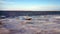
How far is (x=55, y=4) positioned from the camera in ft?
3.28

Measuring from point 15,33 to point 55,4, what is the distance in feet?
1.76

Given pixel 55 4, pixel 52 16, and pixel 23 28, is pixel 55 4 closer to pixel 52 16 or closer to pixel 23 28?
pixel 52 16

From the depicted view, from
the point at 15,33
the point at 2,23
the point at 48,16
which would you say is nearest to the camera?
the point at 15,33

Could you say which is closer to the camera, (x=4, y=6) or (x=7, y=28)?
(x=7, y=28)

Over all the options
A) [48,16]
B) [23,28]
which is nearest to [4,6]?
[23,28]

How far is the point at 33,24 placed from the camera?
89cm

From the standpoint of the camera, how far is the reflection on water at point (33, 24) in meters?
0.79

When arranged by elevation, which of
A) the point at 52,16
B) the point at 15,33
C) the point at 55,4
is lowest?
the point at 15,33

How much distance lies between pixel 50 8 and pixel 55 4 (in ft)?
0.25

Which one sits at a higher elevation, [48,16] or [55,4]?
[55,4]

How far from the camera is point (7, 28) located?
2.68 feet

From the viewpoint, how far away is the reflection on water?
2.60 ft

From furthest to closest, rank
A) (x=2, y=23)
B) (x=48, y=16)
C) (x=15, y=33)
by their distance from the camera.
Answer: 1. (x=48, y=16)
2. (x=2, y=23)
3. (x=15, y=33)

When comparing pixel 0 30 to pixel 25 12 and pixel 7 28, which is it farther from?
pixel 25 12
